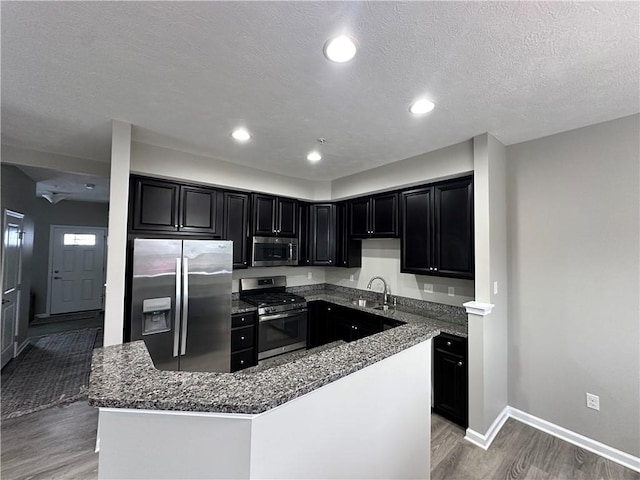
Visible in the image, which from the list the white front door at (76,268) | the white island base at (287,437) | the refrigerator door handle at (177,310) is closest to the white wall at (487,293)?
the white island base at (287,437)

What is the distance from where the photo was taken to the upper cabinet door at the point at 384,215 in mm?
3531

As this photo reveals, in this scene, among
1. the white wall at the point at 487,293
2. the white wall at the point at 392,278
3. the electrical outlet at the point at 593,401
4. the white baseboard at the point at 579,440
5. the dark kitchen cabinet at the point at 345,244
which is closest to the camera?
the white baseboard at the point at 579,440

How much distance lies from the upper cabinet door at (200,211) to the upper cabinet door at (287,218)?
2.88ft

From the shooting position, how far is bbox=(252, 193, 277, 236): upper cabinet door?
3.76 metres

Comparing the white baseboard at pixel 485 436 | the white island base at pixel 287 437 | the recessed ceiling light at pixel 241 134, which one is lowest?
the white baseboard at pixel 485 436

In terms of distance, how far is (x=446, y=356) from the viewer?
2748 mm

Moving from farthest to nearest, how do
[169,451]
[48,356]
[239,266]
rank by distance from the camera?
[48,356] < [239,266] < [169,451]

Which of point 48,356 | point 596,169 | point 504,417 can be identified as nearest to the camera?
point 596,169

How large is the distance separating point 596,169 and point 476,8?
6.77ft

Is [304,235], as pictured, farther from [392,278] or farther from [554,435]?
[554,435]

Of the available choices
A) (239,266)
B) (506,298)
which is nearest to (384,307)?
(506,298)

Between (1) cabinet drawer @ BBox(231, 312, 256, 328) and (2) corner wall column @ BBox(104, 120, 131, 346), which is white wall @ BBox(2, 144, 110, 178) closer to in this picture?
(2) corner wall column @ BBox(104, 120, 131, 346)

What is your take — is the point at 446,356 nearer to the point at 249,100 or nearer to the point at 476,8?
the point at 476,8

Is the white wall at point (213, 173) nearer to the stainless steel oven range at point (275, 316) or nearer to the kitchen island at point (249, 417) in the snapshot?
the stainless steel oven range at point (275, 316)
